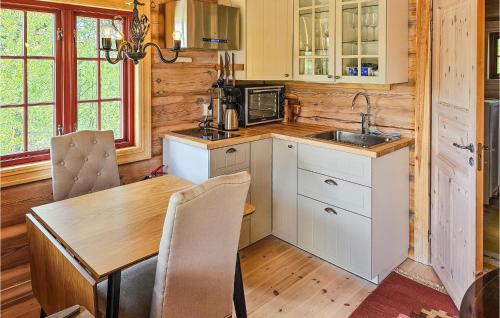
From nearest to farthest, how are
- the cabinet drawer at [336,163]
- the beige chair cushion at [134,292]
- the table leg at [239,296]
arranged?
the beige chair cushion at [134,292], the table leg at [239,296], the cabinet drawer at [336,163]

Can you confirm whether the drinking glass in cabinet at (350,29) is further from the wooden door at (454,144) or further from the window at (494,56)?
the window at (494,56)

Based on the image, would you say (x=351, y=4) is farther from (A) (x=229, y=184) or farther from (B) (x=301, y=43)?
(A) (x=229, y=184)

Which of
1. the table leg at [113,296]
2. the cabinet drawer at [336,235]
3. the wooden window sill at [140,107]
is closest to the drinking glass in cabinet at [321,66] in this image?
the cabinet drawer at [336,235]

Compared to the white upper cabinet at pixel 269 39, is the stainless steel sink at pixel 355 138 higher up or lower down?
lower down

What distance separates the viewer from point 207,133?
3.15 meters

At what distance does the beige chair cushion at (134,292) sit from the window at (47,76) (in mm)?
1267

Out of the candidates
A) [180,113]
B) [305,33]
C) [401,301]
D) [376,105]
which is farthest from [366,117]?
Answer: [180,113]

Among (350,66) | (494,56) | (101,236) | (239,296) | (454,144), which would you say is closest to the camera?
(101,236)

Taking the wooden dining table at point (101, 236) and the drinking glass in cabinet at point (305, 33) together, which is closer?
A: the wooden dining table at point (101, 236)

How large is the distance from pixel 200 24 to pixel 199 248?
2.00 m

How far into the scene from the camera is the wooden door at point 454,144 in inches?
83.5

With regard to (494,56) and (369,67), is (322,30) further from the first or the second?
(494,56)

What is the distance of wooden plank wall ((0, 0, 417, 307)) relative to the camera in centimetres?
247

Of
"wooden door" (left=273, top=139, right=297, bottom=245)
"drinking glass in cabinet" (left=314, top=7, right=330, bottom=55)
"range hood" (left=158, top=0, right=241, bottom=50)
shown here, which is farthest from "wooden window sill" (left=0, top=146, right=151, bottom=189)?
"drinking glass in cabinet" (left=314, top=7, right=330, bottom=55)
